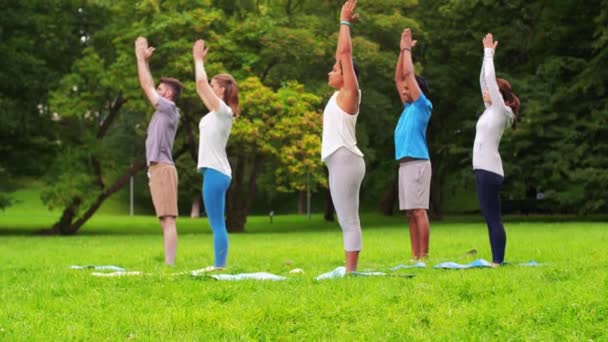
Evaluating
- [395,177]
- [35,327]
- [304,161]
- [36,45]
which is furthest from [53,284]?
[395,177]

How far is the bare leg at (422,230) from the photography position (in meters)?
9.85

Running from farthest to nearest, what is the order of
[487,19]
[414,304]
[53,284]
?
[487,19], [53,284], [414,304]

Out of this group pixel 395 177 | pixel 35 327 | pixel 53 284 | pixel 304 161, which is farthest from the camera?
pixel 395 177

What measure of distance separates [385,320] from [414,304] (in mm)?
381

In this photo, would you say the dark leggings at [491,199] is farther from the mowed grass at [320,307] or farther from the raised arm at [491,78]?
the mowed grass at [320,307]

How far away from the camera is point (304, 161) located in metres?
24.5

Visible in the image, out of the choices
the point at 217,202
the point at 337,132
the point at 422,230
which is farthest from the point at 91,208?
the point at 337,132

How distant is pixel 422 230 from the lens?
32.5 feet

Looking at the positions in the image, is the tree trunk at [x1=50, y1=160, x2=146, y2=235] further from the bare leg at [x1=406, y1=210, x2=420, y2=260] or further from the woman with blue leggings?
the woman with blue leggings

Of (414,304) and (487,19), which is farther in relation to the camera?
(487,19)

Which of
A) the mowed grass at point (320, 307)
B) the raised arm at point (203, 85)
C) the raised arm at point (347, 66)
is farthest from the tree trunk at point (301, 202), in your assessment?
the mowed grass at point (320, 307)

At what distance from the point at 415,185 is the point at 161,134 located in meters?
3.11

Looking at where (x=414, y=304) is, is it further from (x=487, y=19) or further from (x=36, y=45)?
(x=487, y=19)

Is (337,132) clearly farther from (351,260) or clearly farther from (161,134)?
(161,134)
